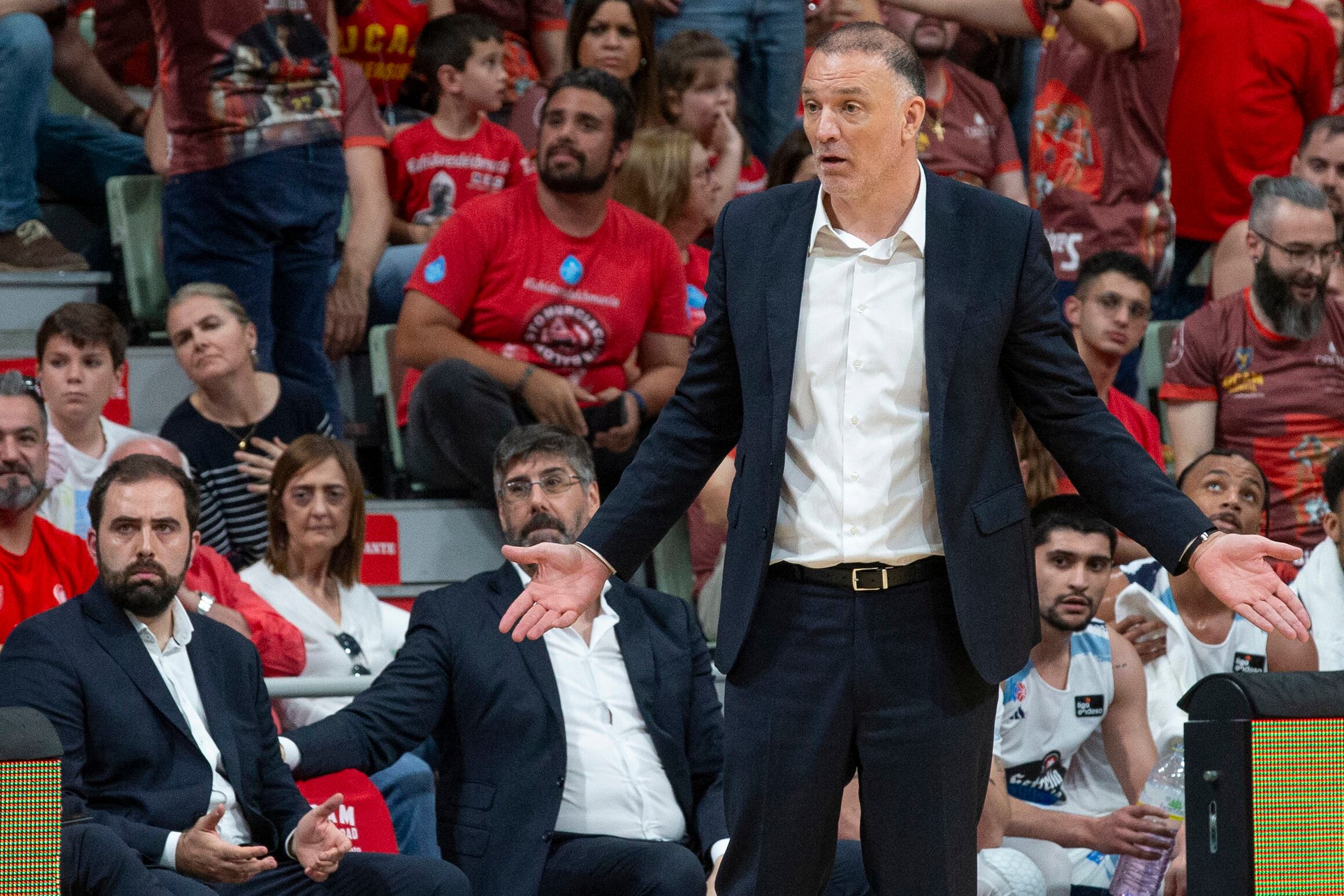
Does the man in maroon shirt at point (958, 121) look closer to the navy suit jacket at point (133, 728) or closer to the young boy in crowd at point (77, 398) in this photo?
the young boy in crowd at point (77, 398)

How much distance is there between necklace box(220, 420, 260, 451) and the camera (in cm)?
464

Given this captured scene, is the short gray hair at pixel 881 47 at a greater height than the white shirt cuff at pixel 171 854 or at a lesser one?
greater

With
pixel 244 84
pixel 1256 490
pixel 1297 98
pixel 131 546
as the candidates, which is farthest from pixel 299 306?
pixel 1297 98

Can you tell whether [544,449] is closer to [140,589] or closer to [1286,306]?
[140,589]

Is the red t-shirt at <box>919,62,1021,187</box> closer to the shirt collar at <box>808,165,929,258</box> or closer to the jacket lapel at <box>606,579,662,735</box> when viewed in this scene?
the jacket lapel at <box>606,579,662,735</box>

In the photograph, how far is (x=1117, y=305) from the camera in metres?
5.27

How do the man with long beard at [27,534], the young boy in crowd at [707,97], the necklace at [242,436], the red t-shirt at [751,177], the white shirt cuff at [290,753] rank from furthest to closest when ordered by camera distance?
the red t-shirt at [751,177] < the young boy in crowd at [707,97] < the necklace at [242,436] < the man with long beard at [27,534] < the white shirt cuff at [290,753]

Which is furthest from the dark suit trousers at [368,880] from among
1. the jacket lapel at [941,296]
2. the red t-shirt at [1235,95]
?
the red t-shirt at [1235,95]

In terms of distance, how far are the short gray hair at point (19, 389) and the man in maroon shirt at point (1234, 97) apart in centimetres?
409

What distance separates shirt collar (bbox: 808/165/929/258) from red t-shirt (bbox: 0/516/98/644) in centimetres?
215

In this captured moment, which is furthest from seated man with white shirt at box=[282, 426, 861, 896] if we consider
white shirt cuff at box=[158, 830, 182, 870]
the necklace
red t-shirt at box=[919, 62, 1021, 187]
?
red t-shirt at box=[919, 62, 1021, 187]

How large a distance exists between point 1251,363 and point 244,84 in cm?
316

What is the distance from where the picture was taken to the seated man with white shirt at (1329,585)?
3904 mm

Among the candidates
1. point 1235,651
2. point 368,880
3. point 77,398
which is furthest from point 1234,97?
point 368,880
